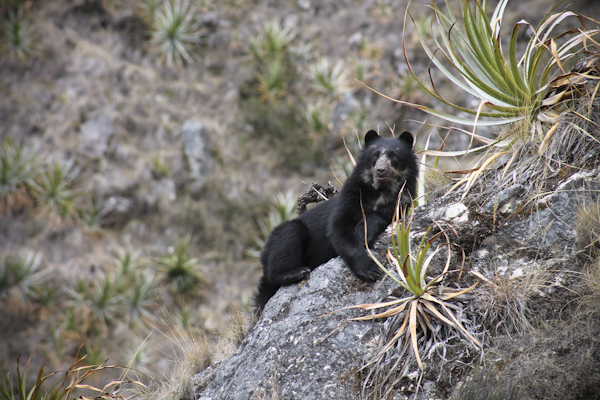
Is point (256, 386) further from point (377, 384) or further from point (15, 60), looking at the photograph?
point (15, 60)

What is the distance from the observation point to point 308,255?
5625 mm

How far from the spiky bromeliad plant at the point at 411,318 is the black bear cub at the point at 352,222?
61 centimetres

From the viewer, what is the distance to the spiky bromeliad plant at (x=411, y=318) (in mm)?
3717

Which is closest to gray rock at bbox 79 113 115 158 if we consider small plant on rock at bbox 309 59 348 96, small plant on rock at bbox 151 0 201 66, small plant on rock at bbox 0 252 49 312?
small plant on rock at bbox 151 0 201 66

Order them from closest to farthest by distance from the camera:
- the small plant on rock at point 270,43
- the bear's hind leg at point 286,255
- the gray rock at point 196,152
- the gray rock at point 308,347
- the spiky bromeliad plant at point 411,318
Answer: the spiky bromeliad plant at point 411,318 < the gray rock at point 308,347 < the bear's hind leg at point 286,255 < the gray rock at point 196,152 < the small plant on rock at point 270,43

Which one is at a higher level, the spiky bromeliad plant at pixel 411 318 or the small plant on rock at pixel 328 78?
the small plant on rock at pixel 328 78

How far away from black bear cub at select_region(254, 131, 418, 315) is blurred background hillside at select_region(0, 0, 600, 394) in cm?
896

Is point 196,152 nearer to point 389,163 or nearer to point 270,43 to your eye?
point 270,43

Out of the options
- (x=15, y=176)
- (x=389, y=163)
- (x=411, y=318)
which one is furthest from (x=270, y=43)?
(x=411, y=318)

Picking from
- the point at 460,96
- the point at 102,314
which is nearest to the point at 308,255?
the point at 102,314

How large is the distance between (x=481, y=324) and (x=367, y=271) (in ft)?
3.67

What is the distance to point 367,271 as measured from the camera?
179 inches

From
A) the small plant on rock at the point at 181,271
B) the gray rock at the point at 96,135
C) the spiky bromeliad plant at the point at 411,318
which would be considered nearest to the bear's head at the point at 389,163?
the spiky bromeliad plant at the point at 411,318

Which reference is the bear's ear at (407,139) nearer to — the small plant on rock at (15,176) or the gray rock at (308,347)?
the gray rock at (308,347)
